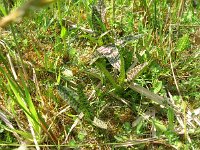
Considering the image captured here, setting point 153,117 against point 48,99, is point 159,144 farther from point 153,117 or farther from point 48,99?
point 48,99

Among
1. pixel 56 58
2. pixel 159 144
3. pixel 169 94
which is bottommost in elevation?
pixel 159 144

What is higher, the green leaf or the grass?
the grass

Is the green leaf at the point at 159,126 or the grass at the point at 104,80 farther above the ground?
the grass at the point at 104,80

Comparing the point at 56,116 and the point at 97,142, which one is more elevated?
the point at 56,116

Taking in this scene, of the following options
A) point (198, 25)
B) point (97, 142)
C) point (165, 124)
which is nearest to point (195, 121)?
point (165, 124)

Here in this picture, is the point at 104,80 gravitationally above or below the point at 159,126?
above

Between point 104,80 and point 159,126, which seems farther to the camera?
point 104,80

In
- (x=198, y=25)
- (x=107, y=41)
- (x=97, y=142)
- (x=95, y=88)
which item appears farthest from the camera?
(x=198, y=25)

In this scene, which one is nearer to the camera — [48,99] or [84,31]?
[48,99]
